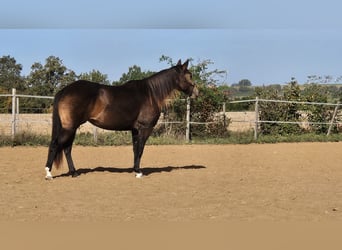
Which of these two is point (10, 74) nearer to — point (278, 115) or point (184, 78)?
point (278, 115)

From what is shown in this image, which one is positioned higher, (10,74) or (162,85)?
(10,74)

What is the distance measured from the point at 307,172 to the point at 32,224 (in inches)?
245

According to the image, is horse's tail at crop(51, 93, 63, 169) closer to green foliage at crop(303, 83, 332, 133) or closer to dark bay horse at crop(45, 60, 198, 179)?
dark bay horse at crop(45, 60, 198, 179)

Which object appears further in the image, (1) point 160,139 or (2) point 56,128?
(1) point 160,139

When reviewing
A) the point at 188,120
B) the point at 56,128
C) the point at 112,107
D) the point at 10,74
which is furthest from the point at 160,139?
the point at 10,74

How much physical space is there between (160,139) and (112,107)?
23.7 feet

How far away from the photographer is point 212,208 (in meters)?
5.54

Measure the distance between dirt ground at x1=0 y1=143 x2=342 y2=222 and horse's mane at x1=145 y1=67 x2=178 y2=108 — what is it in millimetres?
1456

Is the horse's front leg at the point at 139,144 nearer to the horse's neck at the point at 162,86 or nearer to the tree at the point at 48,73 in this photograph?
the horse's neck at the point at 162,86

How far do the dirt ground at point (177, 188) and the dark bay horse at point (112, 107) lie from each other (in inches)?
23.1

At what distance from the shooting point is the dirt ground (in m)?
5.21

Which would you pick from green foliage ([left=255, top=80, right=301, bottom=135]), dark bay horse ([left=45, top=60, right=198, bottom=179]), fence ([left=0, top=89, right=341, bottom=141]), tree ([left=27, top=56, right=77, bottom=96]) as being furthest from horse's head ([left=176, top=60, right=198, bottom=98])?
tree ([left=27, top=56, right=77, bottom=96])

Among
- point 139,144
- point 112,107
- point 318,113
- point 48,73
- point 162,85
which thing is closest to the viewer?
point 112,107

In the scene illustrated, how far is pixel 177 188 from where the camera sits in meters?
7.12
